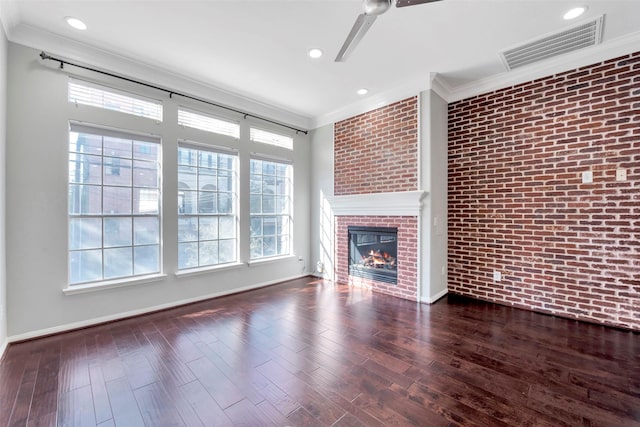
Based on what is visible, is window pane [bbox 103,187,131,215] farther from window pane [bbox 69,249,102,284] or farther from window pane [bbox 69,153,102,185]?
window pane [bbox 69,249,102,284]

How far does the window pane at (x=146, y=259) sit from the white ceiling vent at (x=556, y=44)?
468cm

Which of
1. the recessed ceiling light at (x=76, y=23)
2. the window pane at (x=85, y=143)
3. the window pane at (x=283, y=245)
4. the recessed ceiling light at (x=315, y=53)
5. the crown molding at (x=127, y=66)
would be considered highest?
the recessed ceiling light at (x=76, y=23)

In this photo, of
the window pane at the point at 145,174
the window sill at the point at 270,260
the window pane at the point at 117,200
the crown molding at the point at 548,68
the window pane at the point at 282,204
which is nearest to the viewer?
the crown molding at the point at 548,68

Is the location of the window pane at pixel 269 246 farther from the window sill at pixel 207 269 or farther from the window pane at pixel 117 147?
the window pane at pixel 117 147

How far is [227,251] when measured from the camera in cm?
412

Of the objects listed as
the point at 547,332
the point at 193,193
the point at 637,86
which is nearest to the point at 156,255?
the point at 193,193

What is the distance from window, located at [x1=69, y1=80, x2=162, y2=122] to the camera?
2883 mm

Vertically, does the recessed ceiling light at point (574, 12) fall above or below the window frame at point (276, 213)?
above

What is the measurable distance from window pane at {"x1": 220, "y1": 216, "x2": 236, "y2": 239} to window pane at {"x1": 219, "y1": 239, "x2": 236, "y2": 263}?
0.26 feet

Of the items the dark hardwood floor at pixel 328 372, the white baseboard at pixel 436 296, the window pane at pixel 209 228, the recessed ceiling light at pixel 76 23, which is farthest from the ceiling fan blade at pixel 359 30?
the white baseboard at pixel 436 296

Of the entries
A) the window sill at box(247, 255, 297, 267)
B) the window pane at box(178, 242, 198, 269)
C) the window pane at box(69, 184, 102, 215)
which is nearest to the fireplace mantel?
the window sill at box(247, 255, 297, 267)

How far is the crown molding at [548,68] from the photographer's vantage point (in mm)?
2751

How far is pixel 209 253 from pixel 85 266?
53.5 inches

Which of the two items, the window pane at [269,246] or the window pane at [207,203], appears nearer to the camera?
the window pane at [207,203]
